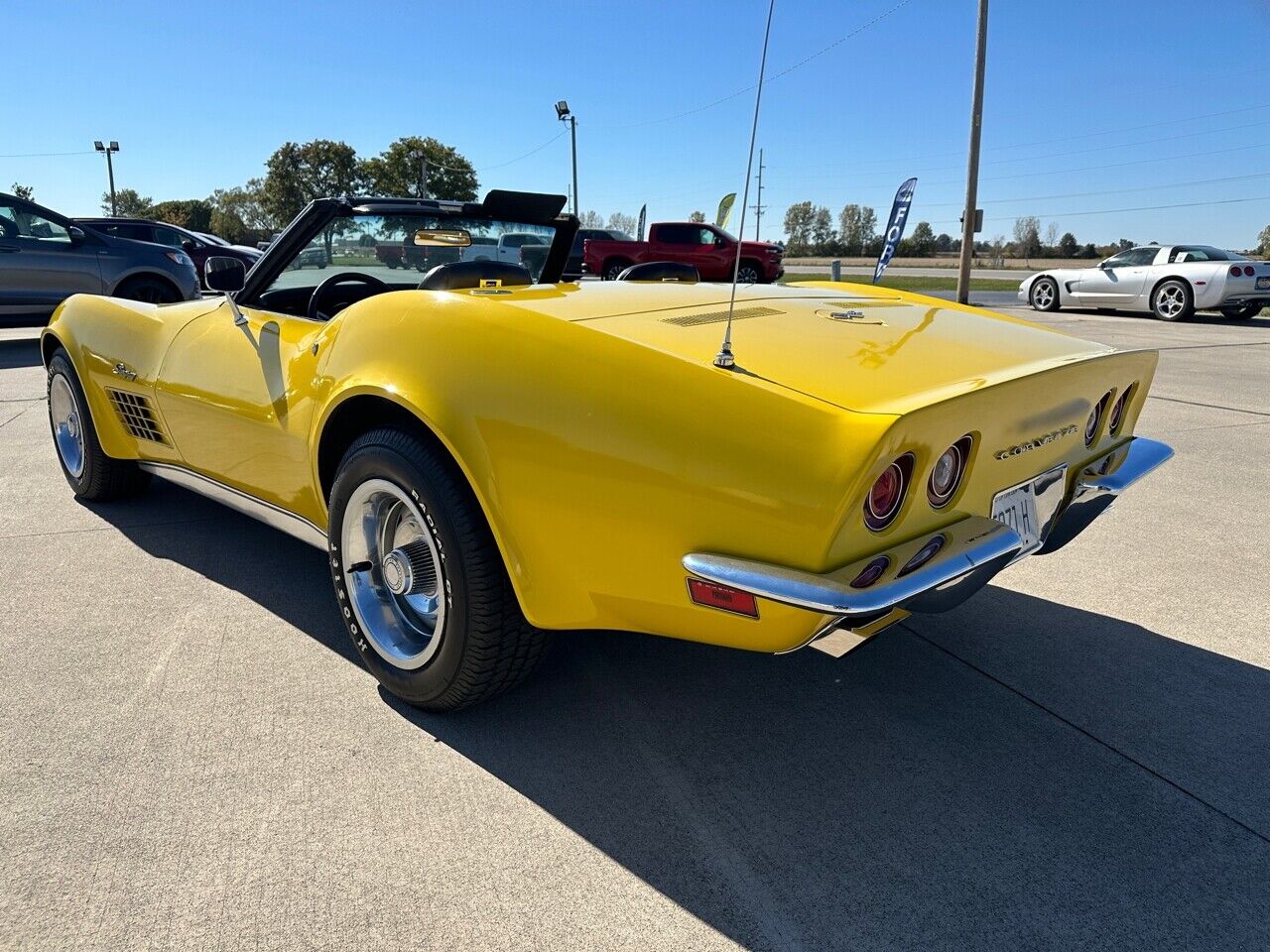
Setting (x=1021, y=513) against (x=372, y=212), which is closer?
(x=1021, y=513)

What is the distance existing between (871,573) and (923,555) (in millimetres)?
144

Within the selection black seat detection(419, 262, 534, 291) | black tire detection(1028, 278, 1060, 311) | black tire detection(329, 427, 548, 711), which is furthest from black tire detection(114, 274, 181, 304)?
black tire detection(1028, 278, 1060, 311)

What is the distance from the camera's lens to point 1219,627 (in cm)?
282

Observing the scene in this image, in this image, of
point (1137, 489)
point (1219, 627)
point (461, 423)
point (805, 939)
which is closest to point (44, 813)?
point (461, 423)

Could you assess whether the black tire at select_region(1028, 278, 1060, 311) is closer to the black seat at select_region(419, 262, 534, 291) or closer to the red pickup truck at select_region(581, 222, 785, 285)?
the red pickup truck at select_region(581, 222, 785, 285)

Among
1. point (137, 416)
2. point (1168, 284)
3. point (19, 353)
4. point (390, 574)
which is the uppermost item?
point (1168, 284)

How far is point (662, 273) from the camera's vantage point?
11.5 feet

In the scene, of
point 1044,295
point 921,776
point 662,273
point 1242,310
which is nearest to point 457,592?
point 921,776

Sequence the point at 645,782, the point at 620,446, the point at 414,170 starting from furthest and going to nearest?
the point at 414,170, the point at 645,782, the point at 620,446

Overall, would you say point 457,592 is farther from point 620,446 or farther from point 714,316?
point 714,316

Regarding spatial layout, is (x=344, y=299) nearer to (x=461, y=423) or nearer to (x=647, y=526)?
(x=461, y=423)

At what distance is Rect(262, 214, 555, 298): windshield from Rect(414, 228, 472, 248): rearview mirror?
0.01m

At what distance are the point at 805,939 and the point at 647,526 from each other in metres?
0.79

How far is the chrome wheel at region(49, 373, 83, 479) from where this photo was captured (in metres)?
3.91
